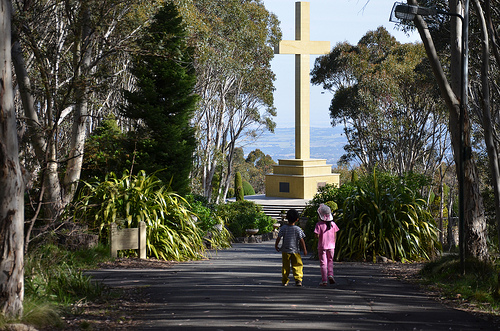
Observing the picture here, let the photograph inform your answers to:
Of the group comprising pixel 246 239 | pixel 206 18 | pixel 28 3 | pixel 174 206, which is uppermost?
pixel 206 18

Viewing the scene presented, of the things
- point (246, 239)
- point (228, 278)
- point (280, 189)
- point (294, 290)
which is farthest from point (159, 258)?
point (280, 189)

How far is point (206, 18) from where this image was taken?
27.1 m

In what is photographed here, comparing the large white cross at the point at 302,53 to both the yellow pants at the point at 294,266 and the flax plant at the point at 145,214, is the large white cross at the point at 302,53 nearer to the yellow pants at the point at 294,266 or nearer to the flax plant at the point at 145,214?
the flax plant at the point at 145,214

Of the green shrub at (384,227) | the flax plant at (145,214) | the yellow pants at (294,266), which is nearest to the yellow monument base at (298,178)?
the green shrub at (384,227)

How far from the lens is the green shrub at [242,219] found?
24516 mm

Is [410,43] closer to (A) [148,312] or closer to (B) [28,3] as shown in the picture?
(B) [28,3]

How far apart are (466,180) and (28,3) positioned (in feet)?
26.4

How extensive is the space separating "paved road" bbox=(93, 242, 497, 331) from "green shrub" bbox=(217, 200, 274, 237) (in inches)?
581

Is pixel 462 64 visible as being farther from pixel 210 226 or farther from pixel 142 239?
pixel 210 226

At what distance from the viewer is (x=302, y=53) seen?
3369cm

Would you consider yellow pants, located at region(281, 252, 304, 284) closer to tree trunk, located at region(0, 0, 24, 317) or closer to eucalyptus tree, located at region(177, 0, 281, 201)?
tree trunk, located at region(0, 0, 24, 317)

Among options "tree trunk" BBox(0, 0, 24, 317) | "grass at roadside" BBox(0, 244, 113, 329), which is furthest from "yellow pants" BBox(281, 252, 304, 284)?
"tree trunk" BBox(0, 0, 24, 317)

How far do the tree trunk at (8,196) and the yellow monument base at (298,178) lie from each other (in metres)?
30.7

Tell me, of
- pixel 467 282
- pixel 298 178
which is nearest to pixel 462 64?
pixel 467 282
